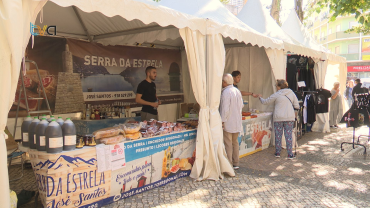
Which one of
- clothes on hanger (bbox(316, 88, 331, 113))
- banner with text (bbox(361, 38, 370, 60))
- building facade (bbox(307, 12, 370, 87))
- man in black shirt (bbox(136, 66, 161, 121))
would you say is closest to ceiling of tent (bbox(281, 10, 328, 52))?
clothes on hanger (bbox(316, 88, 331, 113))

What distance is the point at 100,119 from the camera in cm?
606

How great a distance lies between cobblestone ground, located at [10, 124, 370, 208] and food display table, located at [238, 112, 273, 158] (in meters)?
0.24

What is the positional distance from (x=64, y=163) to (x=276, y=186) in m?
3.05

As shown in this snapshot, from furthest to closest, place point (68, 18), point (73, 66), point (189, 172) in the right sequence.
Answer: point (73, 66)
point (68, 18)
point (189, 172)

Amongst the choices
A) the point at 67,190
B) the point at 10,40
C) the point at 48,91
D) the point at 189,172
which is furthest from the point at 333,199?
the point at 48,91

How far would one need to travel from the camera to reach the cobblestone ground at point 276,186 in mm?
3799

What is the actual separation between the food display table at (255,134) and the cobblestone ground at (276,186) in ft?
0.79

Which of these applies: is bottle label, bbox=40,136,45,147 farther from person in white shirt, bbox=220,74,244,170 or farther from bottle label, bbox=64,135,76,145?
person in white shirt, bbox=220,74,244,170

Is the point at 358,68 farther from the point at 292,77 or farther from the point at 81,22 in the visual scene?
the point at 81,22

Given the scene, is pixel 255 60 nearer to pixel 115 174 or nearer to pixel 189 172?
pixel 189 172

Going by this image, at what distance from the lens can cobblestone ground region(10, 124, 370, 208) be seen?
3799mm

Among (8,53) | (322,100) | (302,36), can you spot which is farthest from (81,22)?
(322,100)

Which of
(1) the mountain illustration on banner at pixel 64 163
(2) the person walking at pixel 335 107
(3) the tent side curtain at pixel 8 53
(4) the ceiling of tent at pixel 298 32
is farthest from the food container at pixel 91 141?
(2) the person walking at pixel 335 107

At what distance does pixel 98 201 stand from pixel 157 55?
5397 millimetres
